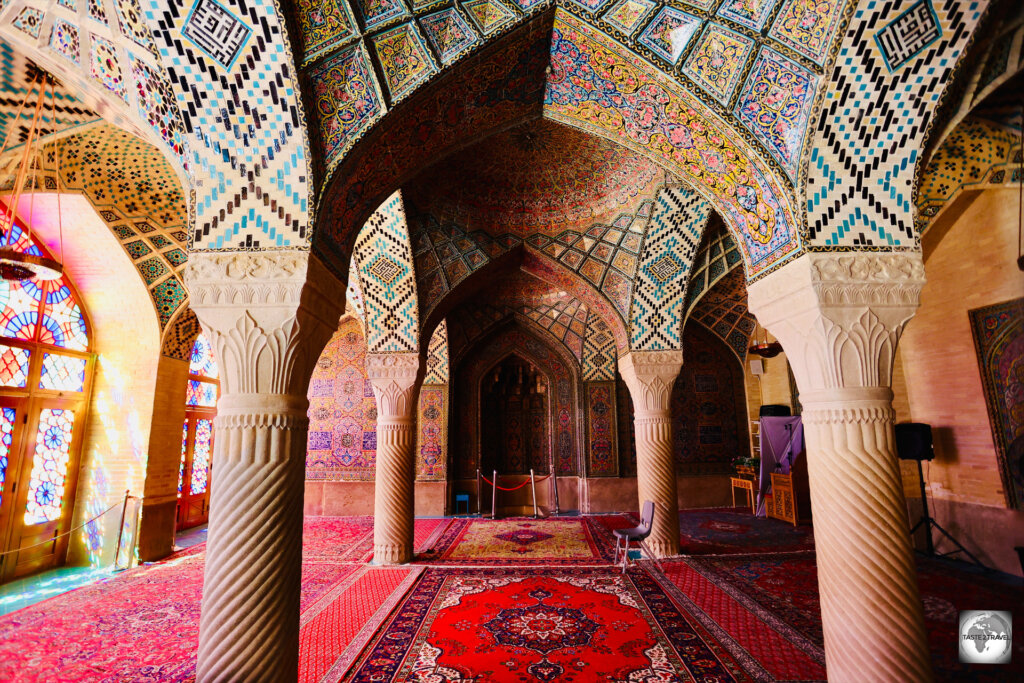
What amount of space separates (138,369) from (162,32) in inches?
206

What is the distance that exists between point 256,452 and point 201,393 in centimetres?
741

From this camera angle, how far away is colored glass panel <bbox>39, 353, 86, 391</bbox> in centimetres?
609

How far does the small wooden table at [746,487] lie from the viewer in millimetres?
9625

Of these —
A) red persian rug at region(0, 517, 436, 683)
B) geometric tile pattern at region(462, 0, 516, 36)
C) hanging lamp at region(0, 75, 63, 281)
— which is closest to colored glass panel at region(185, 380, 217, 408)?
red persian rug at region(0, 517, 436, 683)

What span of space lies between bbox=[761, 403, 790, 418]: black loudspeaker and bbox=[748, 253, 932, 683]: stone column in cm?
693

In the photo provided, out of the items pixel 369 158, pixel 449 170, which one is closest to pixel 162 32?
pixel 369 158

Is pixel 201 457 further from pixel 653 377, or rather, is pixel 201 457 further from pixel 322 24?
pixel 322 24

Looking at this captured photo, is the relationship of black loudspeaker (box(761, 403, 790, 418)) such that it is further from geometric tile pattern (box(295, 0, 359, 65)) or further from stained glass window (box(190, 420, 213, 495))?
stained glass window (box(190, 420, 213, 495))

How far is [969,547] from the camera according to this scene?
5578 millimetres

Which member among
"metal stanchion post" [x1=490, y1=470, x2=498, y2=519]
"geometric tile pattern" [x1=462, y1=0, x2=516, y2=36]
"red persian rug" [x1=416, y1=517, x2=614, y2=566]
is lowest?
"red persian rug" [x1=416, y1=517, x2=614, y2=566]

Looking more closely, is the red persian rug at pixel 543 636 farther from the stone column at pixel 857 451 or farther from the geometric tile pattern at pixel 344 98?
the geometric tile pattern at pixel 344 98

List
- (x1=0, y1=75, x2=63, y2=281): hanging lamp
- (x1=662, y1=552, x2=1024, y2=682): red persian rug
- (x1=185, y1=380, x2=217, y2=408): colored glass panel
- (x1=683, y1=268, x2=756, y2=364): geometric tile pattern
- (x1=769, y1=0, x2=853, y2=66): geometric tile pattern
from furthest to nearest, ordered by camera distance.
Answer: (x1=683, y1=268, x2=756, y2=364): geometric tile pattern, (x1=185, y1=380, x2=217, y2=408): colored glass panel, (x1=0, y1=75, x2=63, y2=281): hanging lamp, (x1=662, y1=552, x2=1024, y2=682): red persian rug, (x1=769, y1=0, x2=853, y2=66): geometric tile pattern

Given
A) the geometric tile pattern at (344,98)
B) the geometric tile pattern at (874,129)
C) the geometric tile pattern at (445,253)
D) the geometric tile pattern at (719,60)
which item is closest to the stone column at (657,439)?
the geometric tile pattern at (445,253)

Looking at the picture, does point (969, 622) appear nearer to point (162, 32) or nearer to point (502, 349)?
point (162, 32)
